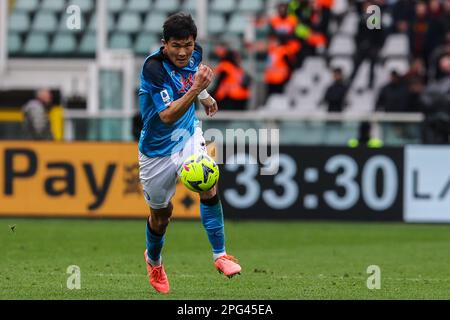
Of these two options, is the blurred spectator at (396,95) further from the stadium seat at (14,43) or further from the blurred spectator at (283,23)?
the stadium seat at (14,43)

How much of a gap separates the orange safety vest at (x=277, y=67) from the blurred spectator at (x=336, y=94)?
166 cm

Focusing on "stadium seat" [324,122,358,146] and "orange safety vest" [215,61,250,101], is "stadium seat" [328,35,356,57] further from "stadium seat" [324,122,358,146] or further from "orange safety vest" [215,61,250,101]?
"stadium seat" [324,122,358,146]

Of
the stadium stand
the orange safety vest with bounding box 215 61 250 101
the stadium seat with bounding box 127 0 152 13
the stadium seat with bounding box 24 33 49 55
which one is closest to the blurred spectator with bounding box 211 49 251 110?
the orange safety vest with bounding box 215 61 250 101

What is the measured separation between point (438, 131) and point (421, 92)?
1.84 m

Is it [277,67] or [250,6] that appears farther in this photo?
[250,6]

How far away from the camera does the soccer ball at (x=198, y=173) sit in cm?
988

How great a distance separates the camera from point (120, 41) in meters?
25.6

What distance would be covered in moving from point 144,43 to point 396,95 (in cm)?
648

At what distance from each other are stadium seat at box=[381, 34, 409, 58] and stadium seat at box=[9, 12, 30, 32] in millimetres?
7625

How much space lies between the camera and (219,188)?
1869 cm

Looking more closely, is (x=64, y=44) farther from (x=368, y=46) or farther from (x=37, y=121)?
(x=368, y=46)

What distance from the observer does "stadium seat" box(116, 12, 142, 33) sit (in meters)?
25.7

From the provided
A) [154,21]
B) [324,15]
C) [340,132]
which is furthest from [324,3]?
[340,132]
